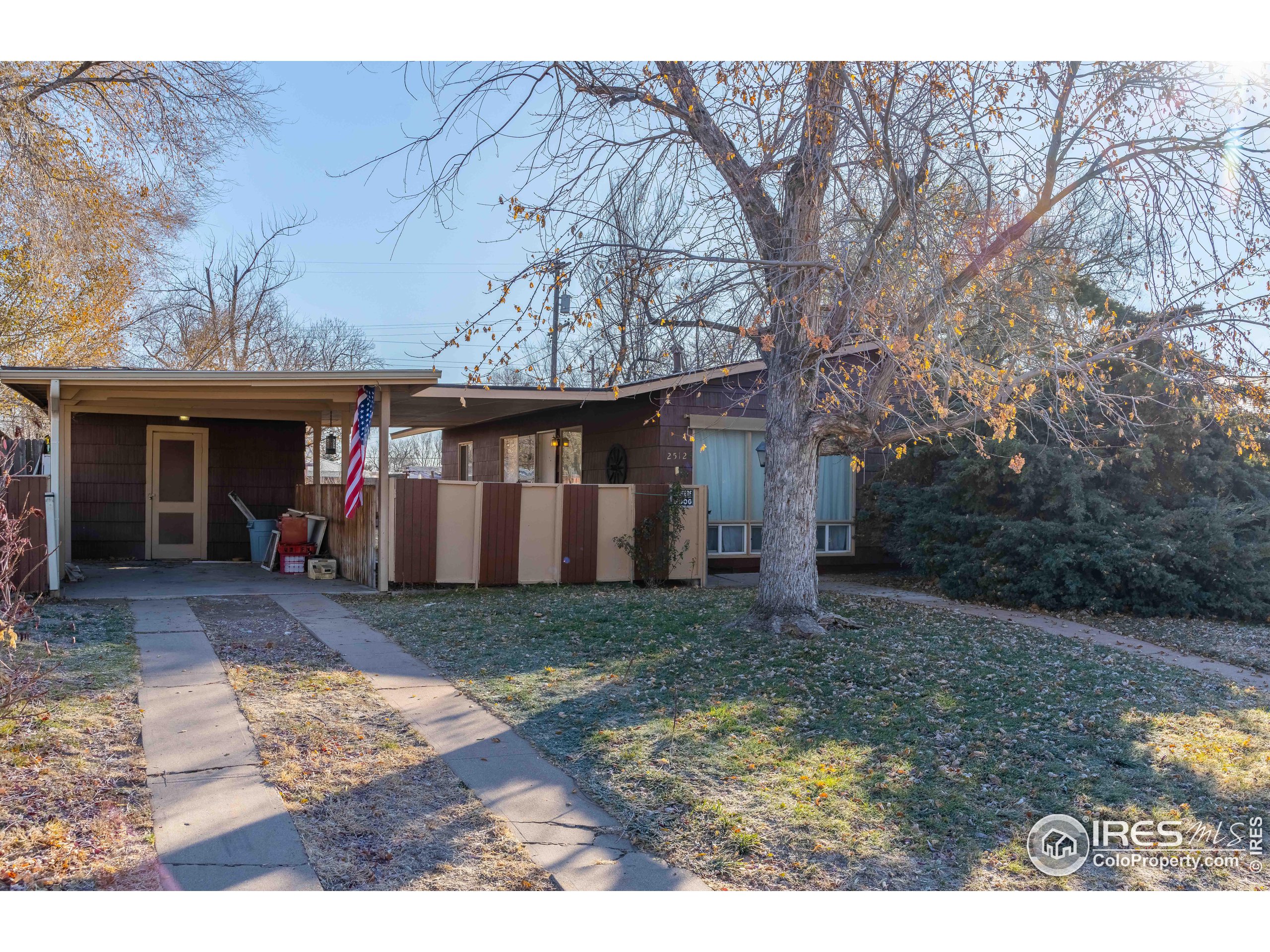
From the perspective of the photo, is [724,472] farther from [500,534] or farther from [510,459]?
[510,459]

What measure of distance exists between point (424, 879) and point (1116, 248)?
36.7 feet

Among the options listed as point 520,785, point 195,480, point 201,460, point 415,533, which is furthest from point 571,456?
point 520,785

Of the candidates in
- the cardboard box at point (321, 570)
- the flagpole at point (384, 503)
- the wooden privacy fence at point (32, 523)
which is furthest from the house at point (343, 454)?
the wooden privacy fence at point (32, 523)

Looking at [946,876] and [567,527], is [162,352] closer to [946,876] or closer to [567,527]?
[567,527]

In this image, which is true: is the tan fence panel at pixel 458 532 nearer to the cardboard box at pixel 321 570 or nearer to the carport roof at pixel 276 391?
the carport roof at pixel 276 391

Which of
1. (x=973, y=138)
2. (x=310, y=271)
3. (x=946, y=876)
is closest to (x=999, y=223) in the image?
(x=973, y=138)

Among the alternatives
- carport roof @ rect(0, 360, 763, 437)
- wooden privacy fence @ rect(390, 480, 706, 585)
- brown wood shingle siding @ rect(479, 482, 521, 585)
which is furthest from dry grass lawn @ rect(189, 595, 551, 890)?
brown wood shingle siding @ rect(479, 482, 521, 585)

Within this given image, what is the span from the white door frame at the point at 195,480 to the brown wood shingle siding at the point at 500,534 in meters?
6.46

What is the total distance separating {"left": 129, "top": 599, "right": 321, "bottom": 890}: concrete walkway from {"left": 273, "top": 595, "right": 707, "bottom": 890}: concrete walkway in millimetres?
958

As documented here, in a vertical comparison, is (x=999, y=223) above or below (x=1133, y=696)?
above

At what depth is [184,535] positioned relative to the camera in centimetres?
1513

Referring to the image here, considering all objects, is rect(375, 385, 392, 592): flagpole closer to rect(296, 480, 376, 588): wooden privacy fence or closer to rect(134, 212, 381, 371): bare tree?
rect(296, 480, 376, 588): wooden privacy fence

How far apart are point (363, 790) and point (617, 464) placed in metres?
10.1

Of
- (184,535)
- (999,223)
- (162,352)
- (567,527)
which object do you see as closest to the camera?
(999,223)
